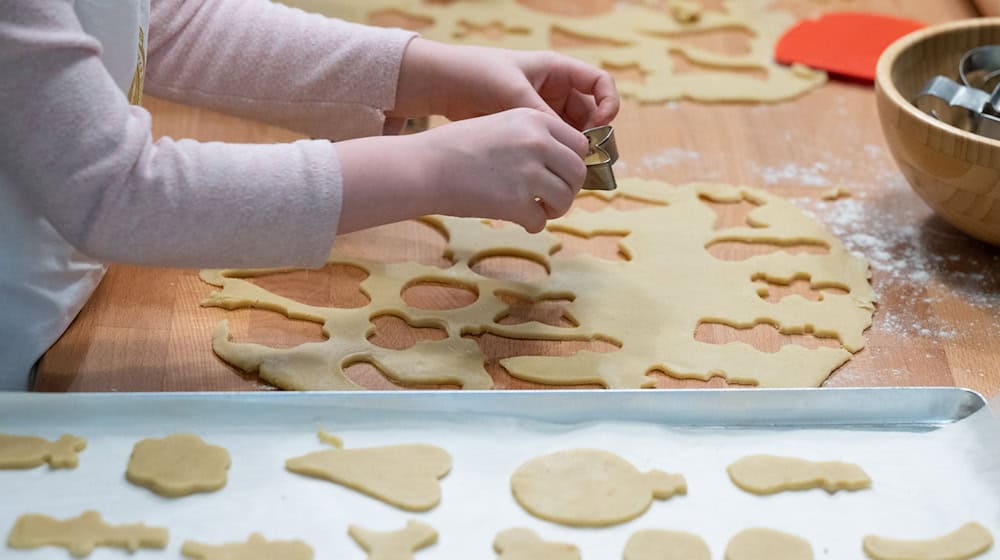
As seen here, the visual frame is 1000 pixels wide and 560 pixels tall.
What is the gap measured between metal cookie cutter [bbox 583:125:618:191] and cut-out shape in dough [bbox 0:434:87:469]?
1.10 ft

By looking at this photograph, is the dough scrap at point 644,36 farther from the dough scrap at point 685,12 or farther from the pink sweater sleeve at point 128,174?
the pink sweater sleeve at point 128,174

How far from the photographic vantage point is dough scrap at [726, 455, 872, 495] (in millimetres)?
625

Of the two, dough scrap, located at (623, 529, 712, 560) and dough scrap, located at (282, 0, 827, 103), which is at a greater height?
dough scrap, located at (282, 0, 827, 103)

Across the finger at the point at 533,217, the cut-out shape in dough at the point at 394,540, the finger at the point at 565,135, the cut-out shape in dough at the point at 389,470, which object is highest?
the finger at the point at 565,135

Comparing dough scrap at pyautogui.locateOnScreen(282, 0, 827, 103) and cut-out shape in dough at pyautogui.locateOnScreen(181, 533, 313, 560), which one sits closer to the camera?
cut-out shape in dough at pyautogui.locateOnScreen(181, 533, 313, 560)

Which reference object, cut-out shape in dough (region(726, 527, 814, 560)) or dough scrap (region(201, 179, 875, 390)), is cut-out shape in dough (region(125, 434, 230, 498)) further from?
cut-out shape in dough (region(726, 527, 814, 560))

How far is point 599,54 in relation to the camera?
114 cm

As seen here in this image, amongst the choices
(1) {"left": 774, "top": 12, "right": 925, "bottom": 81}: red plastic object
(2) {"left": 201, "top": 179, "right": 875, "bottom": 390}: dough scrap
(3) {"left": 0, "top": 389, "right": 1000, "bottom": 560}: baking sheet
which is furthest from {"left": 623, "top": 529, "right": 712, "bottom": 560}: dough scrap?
(1) {"left": 774, "top": 12, "right": 925, "bottom": 81}: red plastic object

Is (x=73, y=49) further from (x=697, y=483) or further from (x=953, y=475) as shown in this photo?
(x=953, y=475)

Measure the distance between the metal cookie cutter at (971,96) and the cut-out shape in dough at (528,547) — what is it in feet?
1.55

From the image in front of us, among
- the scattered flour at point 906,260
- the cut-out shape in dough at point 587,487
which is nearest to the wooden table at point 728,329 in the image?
the scattered flour at point 906,260

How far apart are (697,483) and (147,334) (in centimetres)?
36

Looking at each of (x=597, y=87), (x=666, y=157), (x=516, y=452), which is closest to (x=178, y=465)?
(x=516, y=452)

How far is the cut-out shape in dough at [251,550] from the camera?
0.56m
